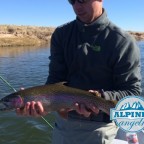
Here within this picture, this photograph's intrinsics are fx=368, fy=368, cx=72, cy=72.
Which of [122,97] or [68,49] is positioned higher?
[68,49]

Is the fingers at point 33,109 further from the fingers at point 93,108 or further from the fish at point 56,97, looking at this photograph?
the fingers at point 93,108

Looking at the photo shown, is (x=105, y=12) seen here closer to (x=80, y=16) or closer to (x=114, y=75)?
(x=80, y=16)

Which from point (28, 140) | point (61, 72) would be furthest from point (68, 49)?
point (28, 140)

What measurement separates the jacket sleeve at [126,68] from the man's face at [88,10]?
536 mm

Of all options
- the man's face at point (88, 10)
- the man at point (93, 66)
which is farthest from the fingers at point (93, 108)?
the man's face at point (88, 10)

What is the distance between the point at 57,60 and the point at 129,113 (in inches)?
51.2

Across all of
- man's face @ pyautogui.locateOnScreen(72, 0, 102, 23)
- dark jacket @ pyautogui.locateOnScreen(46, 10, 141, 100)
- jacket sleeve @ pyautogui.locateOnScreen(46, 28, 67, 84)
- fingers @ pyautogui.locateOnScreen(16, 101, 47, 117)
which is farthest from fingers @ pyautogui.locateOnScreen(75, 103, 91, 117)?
man's face @ pyautogui.locateOnScreen(72, 0, 102, 23)

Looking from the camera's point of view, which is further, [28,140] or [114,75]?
[28,140]

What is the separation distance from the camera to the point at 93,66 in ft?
15.0

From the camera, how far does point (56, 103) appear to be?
181 inches

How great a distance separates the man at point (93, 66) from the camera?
4488 millimetres

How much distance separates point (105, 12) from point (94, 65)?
29.7 inches

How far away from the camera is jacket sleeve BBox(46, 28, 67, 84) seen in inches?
194

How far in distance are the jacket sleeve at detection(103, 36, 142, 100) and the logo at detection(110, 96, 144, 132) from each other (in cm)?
22
